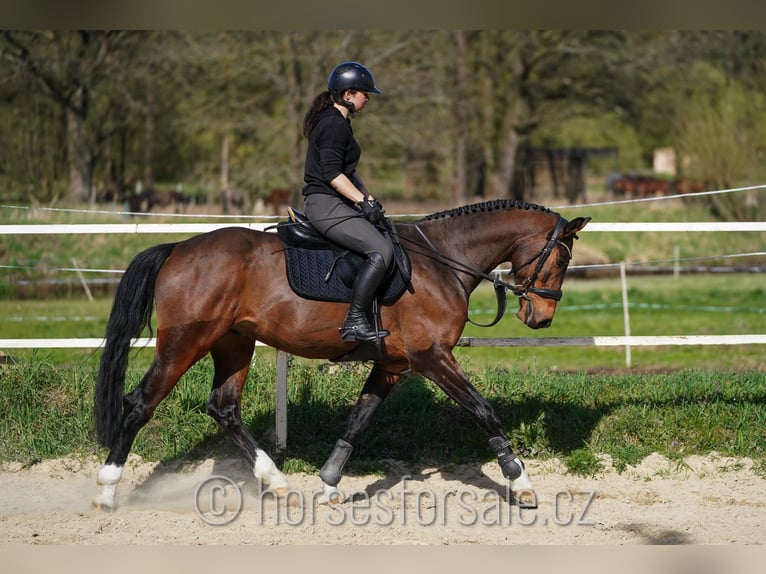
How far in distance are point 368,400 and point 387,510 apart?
81 cm

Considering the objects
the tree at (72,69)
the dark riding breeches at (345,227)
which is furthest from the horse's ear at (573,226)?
the tree at (72,69)

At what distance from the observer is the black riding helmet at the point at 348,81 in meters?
5.99

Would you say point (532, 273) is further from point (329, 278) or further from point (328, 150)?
point (328, 150)

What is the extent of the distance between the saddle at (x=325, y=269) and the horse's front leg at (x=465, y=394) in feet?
1.63

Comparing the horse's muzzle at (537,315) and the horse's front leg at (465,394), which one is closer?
the horse's front leg at (465,394)

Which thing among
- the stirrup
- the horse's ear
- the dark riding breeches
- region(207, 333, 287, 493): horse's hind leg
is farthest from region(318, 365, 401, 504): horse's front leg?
the horse's ear

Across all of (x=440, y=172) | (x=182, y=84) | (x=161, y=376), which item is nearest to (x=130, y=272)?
(x=161, y=376)

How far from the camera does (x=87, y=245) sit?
19.5 meters

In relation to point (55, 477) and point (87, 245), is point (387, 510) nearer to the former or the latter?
point (55, 477)

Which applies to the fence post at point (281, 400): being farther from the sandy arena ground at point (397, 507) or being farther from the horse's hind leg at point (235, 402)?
the horse's hind leg at point (235, 402)

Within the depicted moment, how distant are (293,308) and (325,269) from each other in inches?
13.8

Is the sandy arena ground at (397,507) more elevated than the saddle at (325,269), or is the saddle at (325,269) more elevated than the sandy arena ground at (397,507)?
the saddle at (325,269)

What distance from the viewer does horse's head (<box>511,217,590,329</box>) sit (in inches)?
247

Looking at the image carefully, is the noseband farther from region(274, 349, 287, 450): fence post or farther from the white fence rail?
region(274, 349, 287, 450): fence post
